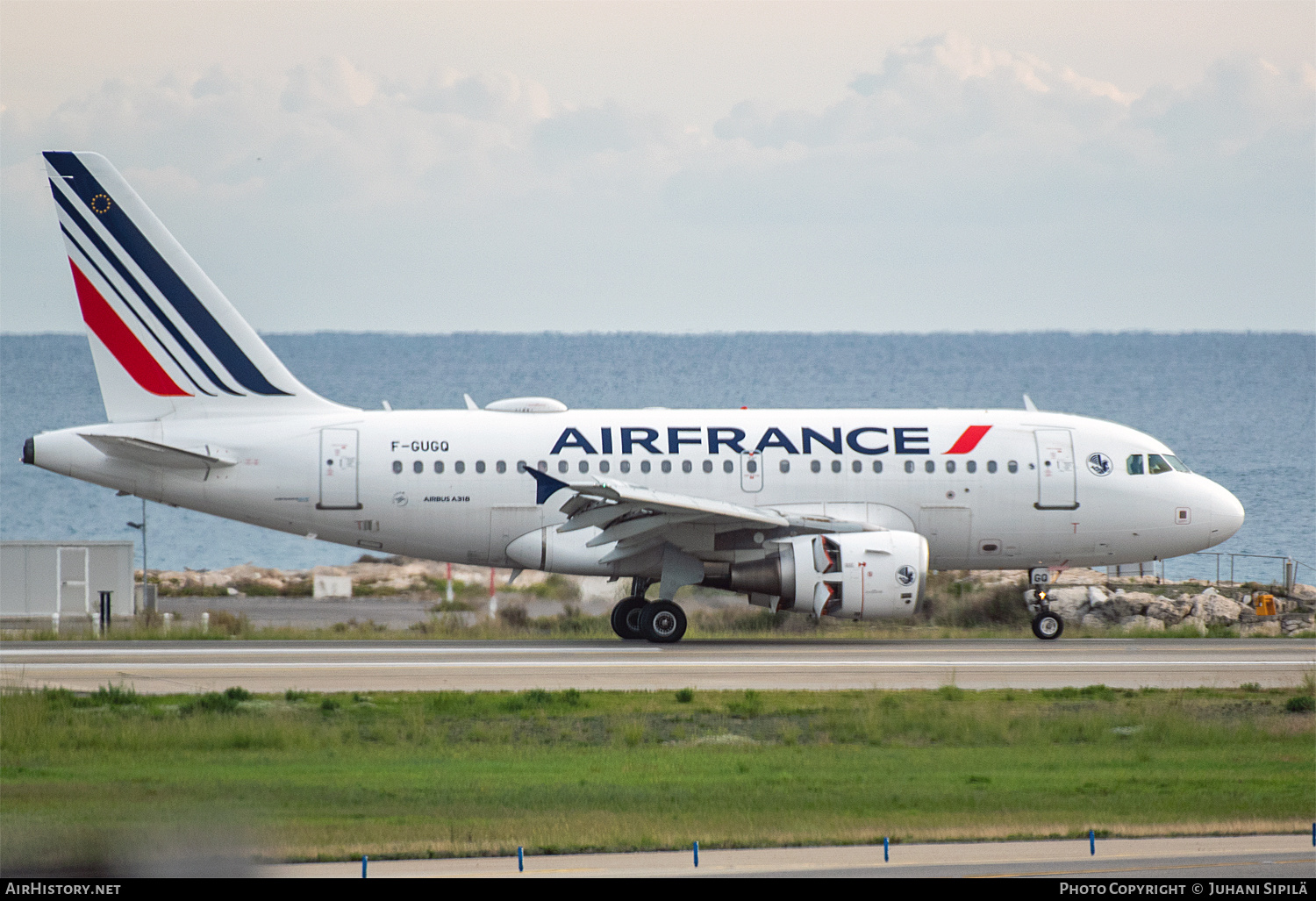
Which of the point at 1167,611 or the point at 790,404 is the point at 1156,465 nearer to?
the point at 1167,611

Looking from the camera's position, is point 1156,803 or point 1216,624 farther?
point 1216,624

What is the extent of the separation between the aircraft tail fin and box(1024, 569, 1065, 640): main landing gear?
574 inches

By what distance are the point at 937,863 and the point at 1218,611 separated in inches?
979

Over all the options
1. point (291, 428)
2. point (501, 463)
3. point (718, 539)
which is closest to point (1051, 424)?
point (718, 539)

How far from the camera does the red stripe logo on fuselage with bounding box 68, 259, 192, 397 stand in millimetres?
29000

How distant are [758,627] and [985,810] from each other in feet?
66.4

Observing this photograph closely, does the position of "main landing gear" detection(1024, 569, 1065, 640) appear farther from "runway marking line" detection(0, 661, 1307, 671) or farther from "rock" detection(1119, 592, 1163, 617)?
"rock" detection(1119, 592, 1163, 617)

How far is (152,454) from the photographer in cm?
2795

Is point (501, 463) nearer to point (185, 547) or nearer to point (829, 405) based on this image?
point (185, 547)

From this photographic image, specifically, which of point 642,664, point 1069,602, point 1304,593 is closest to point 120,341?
point 642,664

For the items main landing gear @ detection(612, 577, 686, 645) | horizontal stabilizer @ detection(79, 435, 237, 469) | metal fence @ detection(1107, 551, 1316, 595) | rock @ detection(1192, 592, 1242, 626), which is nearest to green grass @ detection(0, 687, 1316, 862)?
main landing gear @ detection(612, 577, 686, 645)

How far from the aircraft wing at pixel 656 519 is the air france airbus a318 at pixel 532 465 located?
103 mm

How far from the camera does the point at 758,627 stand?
111ft
